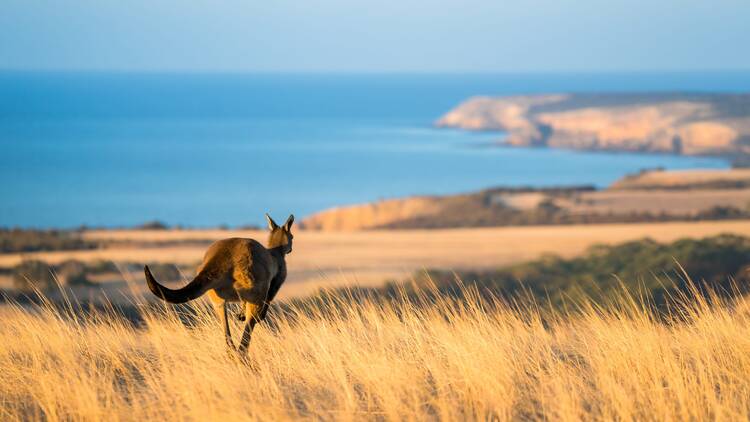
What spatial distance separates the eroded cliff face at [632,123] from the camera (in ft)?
329

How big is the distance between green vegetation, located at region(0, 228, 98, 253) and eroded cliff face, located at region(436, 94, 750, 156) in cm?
7119

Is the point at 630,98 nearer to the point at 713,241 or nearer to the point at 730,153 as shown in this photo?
the point at 730,153

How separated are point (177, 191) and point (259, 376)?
83.2 metres

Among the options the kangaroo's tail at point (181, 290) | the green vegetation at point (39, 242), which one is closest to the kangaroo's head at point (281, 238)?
the kangaroo's tail at point (181, 290)

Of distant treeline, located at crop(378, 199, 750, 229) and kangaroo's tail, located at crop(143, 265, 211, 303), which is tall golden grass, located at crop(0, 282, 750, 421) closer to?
kangaroo's tail, located at crop(143, 265, 211, 303)

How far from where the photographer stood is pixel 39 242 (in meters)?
33.6

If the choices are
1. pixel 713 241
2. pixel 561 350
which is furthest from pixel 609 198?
pixel 561 350

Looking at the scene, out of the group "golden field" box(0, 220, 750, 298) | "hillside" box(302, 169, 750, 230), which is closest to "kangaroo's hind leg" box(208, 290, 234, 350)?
"golden field" box(0, 220, 750, 298)

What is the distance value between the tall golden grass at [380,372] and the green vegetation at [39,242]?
26574mm

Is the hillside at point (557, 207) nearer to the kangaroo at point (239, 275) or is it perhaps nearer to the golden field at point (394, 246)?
the golden field at point (394, 246)

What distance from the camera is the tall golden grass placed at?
17.7 feet

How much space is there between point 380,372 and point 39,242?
98.4 ft

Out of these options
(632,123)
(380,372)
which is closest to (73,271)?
(380,372)

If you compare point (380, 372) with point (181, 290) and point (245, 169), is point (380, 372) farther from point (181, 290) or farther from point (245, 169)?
point (245, 169)
